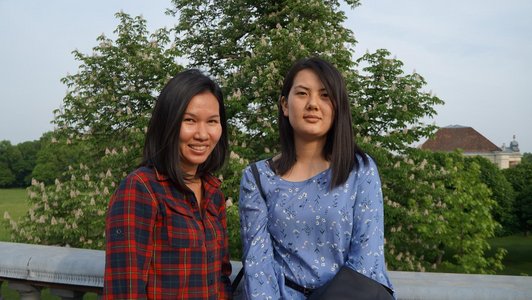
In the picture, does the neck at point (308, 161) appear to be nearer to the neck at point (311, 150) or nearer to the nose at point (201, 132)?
the neck at point (311, 150)

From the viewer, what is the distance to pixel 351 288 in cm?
219

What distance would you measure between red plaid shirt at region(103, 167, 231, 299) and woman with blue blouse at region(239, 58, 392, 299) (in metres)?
0.20

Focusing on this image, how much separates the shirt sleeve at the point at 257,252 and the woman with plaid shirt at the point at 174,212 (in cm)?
15

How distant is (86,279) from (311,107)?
1677 millimetres

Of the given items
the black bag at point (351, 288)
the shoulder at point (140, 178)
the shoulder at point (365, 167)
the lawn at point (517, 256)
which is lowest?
the lawn at point (517, 256)

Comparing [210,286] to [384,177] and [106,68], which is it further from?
[106,68]

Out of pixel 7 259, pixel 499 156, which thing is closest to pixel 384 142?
pixel 7 259

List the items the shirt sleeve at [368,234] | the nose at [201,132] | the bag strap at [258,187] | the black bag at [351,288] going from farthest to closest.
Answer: the bag strap at [258,187], the nose at [201,132], the shirt sleeve at [368,234], the black bag at [351,288]

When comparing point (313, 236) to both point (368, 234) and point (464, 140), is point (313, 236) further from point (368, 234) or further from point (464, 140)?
point (464, 140)

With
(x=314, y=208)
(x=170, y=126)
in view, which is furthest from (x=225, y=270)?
(x=170, y=126)

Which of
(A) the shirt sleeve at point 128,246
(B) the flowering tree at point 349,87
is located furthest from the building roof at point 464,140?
(A) the shirt sleeve at point 128,246

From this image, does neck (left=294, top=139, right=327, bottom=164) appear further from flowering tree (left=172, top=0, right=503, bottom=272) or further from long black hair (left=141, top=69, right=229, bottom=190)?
flowering tree (left=172, top=0, right=503, bottom=272)

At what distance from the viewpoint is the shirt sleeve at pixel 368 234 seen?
7.55 feet

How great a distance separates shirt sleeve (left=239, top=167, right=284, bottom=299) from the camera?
92.7 inches
